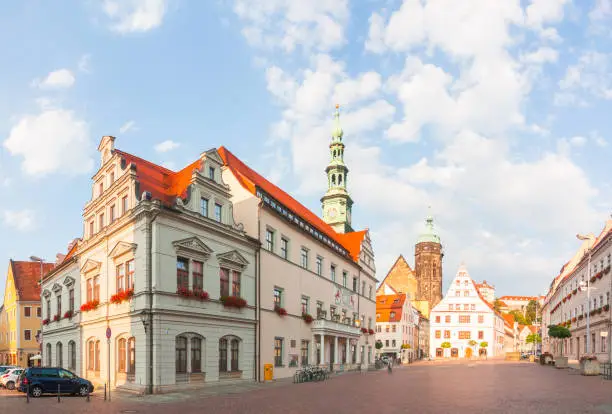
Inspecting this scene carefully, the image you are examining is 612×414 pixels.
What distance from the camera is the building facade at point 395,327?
299ft

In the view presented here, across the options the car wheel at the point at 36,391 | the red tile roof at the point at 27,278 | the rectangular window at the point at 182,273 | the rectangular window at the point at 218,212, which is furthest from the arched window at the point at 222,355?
the red tile roof at the point at 27,278

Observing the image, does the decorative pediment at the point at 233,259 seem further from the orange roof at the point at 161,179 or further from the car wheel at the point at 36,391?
the car wheel at the point at 36,391

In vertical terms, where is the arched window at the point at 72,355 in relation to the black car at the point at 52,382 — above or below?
below

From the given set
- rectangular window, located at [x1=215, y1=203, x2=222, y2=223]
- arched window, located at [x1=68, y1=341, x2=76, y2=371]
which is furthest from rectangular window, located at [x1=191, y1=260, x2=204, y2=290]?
arched window, located at [x1=68, y1=341, x2=76, y2=371]

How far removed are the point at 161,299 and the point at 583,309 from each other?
150 feet

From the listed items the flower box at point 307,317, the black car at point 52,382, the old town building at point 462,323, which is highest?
the flower box at point 307,317

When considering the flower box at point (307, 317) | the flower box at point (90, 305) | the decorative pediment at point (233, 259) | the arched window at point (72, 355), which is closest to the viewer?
the decorative pediment at point (233, 259)

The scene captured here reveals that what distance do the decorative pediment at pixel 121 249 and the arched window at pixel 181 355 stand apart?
5.50 m

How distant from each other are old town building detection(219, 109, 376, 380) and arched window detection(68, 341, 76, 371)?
13.5 m

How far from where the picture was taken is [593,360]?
130 ft

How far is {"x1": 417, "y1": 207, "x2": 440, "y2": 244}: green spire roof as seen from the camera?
146 m

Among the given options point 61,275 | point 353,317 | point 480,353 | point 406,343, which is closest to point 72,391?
point 61,275

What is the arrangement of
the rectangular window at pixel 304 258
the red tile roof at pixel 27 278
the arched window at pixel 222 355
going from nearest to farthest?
the arched window at pixel 222 355 → the rectangular window at pixel 304 258 → the red tile roof at pixel 27 278

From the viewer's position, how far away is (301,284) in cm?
4428
